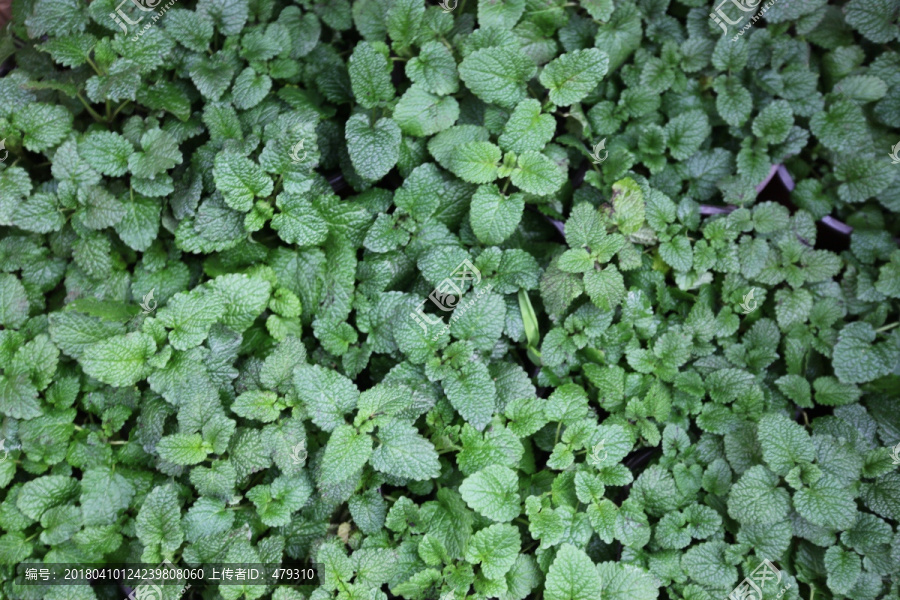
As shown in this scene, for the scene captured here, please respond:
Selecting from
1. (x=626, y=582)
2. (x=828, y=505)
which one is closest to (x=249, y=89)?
(x=626, y=582)

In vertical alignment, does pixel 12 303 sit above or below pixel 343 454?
above

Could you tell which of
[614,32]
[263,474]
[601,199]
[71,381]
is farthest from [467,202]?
Answer: [71,381]

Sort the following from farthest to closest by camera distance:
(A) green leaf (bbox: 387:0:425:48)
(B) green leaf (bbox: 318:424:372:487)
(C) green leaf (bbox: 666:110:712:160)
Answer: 1. (C) green leaf (bbox: 666:110:712:160)
2. (A) green leaf (bbox: 387:0:425:48)
3. (B) green leaf (bbox: 318:424:372:487)

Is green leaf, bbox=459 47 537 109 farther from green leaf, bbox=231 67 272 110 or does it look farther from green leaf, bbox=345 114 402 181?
green leaf, bbox=231 67 272 110

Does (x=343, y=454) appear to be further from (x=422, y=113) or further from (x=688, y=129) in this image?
(x=688, y=129)

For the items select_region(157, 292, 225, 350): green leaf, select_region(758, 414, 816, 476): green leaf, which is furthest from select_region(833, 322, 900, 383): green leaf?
select_region(157, 292, 225, 350): green leaf

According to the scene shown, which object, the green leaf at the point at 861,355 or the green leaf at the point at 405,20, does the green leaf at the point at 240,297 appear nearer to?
the green leaf at the point at 405,20

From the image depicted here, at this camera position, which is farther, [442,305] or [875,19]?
[875,19]
